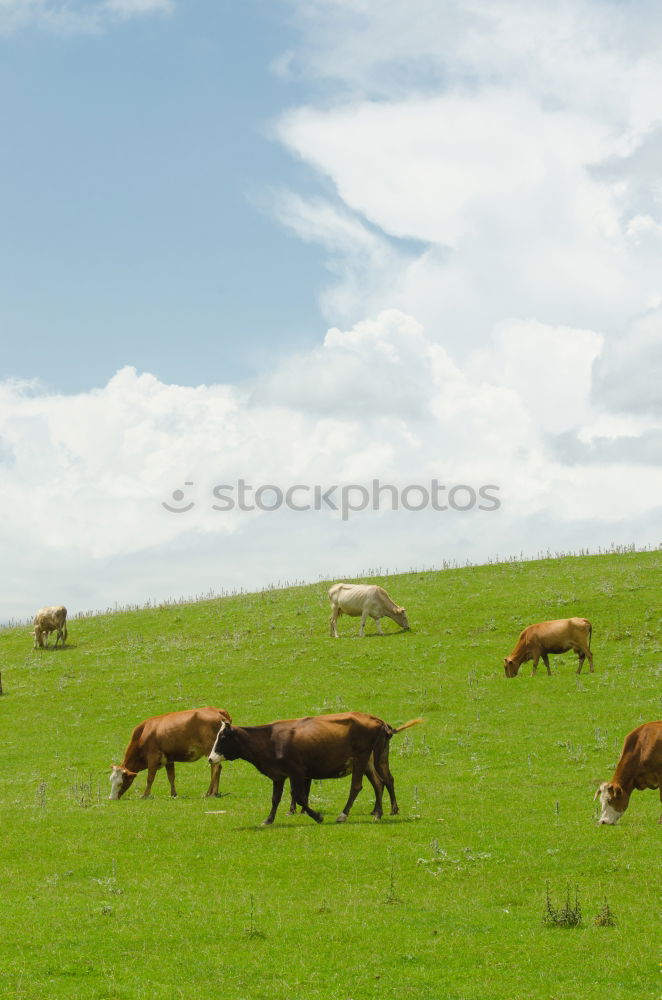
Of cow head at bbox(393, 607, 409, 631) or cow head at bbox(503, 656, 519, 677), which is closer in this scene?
cow head at bbox(503, 656, 519, 677)

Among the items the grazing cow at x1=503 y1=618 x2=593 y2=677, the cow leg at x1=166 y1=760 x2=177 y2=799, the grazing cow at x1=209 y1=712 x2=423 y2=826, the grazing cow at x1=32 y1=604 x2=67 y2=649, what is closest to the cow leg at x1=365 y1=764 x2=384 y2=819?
the grazing cow at x1=209 y1=712 x2=423 y2=826

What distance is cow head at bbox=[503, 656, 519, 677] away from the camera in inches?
1410

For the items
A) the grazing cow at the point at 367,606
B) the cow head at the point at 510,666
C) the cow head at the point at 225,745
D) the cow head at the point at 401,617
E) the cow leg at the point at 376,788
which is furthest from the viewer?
the grazing cow at the point at 367,606

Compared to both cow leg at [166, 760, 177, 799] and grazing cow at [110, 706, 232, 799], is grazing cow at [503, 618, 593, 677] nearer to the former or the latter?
grazing cow at [110, 706, 232, 799]

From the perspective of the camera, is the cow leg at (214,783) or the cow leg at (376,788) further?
the cow leg at (214,783)

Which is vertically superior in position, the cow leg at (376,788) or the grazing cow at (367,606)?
the grazing cow at (367,606)

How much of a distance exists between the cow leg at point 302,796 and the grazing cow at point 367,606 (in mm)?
25344

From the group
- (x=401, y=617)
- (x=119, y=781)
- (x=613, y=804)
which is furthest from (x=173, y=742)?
(x=401, y=617)

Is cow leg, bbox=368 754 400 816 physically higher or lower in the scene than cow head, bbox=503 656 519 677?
lower

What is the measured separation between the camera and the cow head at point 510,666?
35.8 metres

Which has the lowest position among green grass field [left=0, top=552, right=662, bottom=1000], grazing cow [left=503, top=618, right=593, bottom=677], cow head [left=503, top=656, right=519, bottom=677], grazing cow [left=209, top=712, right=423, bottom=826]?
green grass field [left=0, top=552, right=662, bottom=1000]

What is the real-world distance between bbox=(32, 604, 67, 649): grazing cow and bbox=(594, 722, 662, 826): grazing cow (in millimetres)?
39593

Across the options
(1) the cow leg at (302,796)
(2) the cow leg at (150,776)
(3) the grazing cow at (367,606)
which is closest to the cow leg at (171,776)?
(2) the cow leg at (150,776)

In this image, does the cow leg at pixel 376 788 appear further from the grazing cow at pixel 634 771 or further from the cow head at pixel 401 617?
the cow head at pixel 401 617
